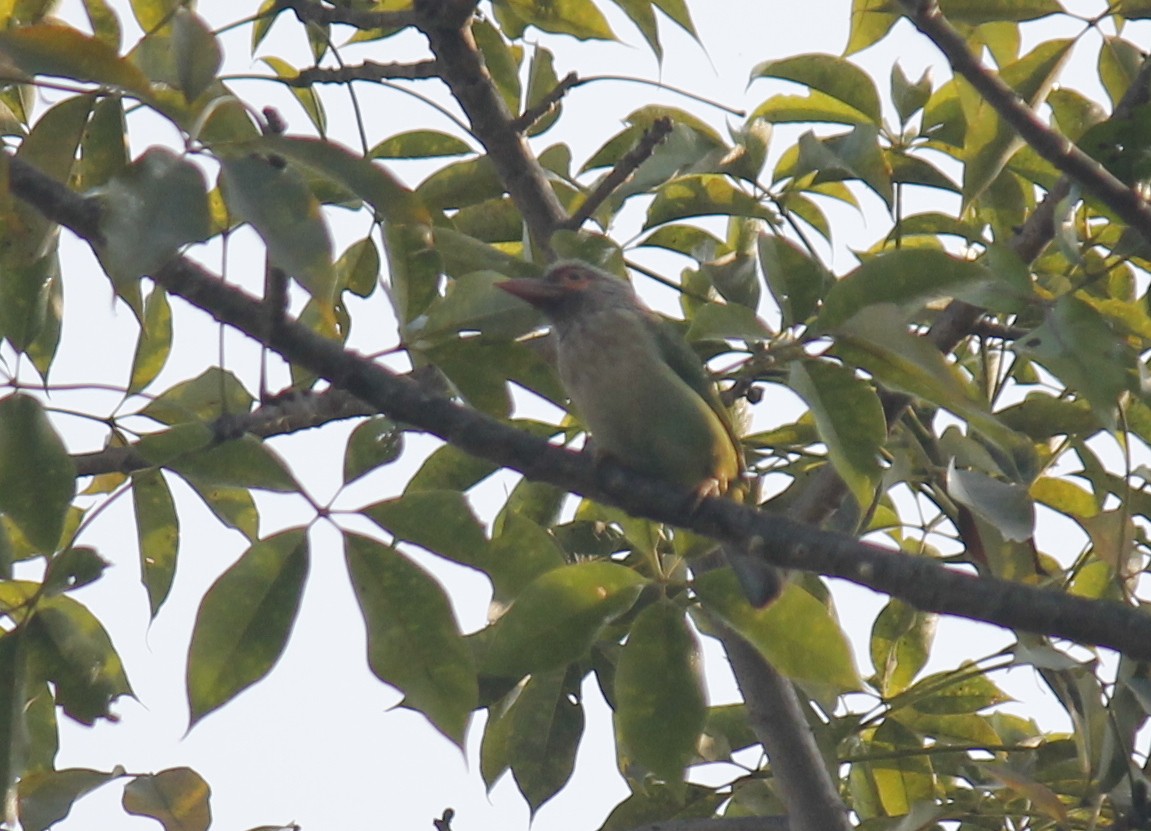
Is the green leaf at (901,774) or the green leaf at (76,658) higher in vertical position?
the green leaf at (76,658)

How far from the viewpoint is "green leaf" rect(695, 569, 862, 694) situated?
8.36ft

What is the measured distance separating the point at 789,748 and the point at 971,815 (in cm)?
42

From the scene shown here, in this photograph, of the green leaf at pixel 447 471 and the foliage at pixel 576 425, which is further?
the green leaf at pixel 447 471

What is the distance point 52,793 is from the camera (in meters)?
2.87

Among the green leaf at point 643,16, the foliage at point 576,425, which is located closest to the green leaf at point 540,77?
the foliage at point 576,425

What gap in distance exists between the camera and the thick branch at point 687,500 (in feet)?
7.26

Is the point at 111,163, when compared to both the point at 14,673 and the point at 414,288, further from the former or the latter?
the point at 14,673

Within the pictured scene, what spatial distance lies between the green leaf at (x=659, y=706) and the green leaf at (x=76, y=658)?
1118 millimetres

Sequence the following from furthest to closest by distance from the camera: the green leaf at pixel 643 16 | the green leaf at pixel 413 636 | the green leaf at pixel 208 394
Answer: the green leaf at pixel 208 394
the green leaf at pixel 643 16
the green leaf at pixel 413 636

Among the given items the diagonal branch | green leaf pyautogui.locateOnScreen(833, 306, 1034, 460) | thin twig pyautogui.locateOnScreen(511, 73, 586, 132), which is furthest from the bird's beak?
green leaf pyautogui.locateOnScreen(833, 306, 1034, 460)

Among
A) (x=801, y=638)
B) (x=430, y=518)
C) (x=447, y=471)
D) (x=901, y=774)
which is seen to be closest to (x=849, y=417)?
(x=801, y=638)

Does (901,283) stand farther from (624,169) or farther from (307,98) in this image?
(307,98)

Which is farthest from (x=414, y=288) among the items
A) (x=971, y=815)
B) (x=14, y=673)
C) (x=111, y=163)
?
(x=971, y=815)

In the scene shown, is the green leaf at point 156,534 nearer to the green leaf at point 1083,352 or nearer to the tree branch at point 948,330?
the tree branch at point 948,330
